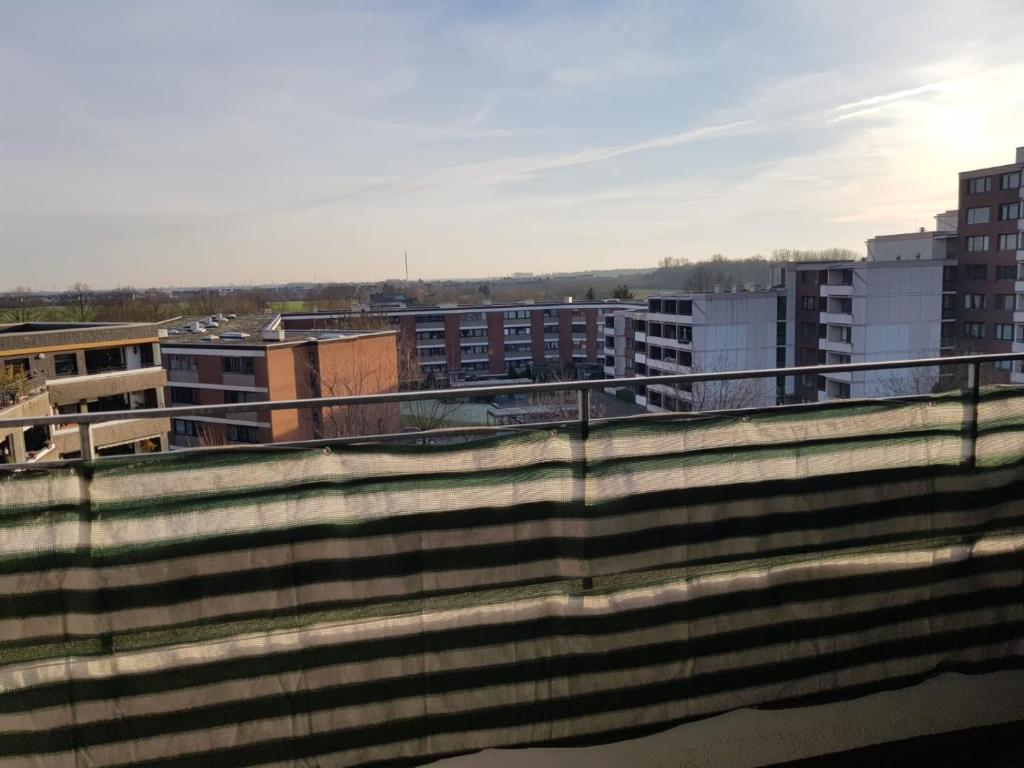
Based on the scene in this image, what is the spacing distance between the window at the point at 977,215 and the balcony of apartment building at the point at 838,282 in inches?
231

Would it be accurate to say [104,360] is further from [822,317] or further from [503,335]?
[503,335]

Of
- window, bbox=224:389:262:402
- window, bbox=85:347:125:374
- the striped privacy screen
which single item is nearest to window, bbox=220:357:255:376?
window, bbox=224:389:262:402

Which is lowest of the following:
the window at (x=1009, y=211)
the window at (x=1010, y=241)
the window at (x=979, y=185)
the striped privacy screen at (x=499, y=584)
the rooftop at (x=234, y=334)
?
the rooftop at (x=234, y=334)

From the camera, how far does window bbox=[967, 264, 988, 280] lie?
3227 cm

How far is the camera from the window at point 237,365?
3030 centimetres

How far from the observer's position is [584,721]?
193 centimetres

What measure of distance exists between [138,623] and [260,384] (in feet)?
98.7

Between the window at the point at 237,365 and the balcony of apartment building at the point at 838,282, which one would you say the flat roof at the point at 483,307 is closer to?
the balcony of apartment building at the point at 838,282

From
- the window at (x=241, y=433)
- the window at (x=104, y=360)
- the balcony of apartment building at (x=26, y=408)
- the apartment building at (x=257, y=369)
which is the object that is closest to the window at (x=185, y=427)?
the apartment building at (x=257, y=369)

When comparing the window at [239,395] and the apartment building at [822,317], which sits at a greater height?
the apartment building at [822,317]

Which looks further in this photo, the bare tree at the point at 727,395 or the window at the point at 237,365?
the window at the point at 237,365

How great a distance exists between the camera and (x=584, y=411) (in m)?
1.97

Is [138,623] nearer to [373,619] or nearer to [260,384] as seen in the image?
[373,619]

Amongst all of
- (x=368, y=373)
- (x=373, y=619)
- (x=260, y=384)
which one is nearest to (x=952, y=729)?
(x=373, y=619)
